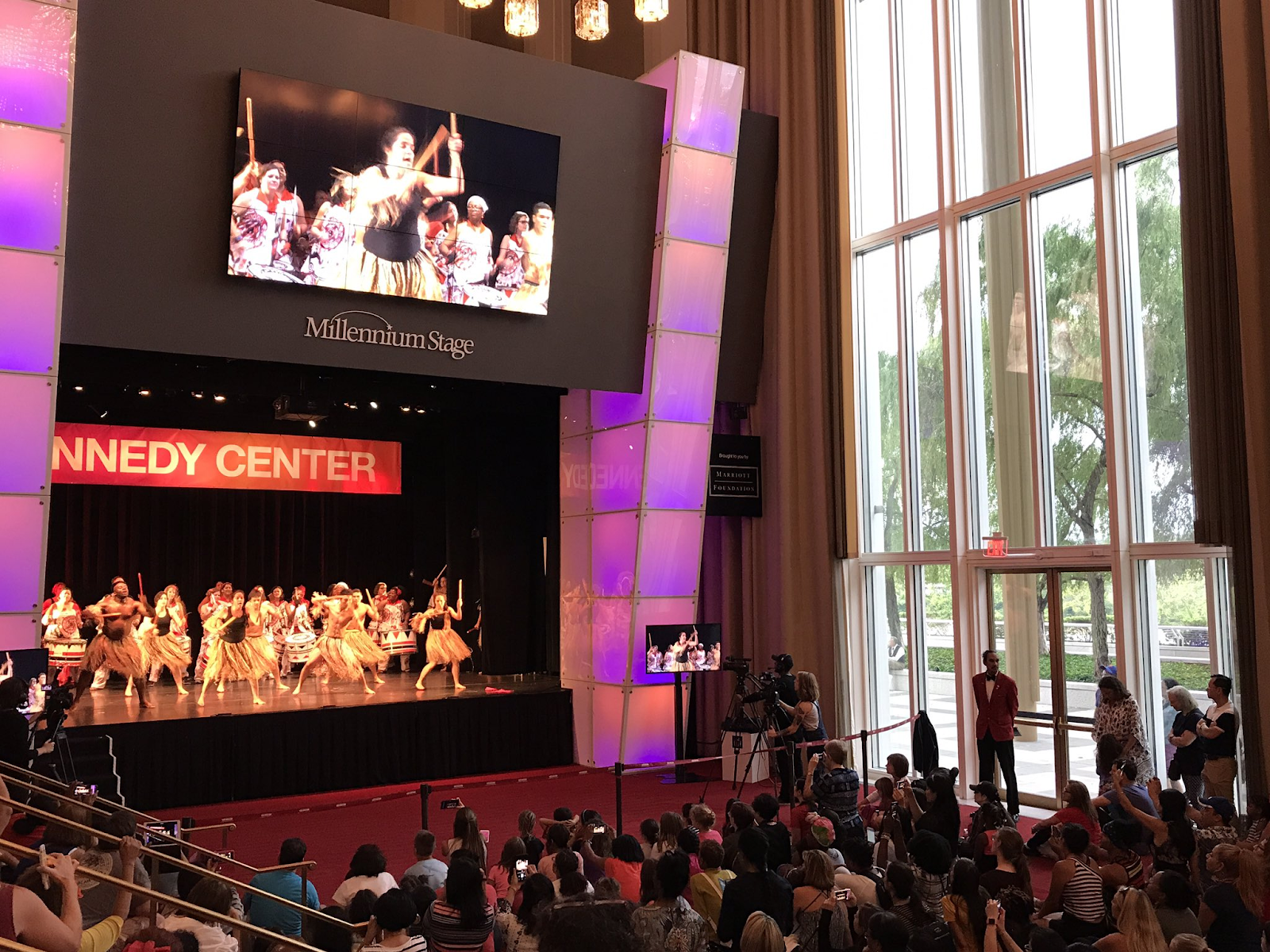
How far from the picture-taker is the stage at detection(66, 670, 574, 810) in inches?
Result: 423

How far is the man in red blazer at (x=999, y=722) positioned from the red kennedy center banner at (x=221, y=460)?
10420 millimetres

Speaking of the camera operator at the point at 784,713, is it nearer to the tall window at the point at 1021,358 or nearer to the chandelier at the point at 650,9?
the tall window at the point at 1021,358

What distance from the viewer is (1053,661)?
35.2ft

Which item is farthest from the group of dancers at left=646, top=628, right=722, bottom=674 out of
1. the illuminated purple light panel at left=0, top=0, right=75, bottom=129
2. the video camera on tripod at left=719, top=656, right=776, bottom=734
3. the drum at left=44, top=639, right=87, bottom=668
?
the illuminated purple light panel at left=0, top=0, right=75, bottom=129

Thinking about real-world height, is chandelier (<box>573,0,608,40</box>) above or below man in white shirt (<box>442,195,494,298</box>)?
above

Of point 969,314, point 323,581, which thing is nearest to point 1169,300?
point 969,314

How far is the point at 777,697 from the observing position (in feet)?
33.5

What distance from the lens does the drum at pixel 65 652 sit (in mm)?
13641

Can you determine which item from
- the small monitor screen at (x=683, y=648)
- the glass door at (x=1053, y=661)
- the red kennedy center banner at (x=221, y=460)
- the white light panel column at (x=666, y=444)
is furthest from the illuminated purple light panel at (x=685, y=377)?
the red kennedy center banner at (x=221, y=460)

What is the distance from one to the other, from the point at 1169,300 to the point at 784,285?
15.1 ft

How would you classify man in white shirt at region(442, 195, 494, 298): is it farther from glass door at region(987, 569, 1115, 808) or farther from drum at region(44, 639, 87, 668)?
drum at region(44, 639, 87, 668)

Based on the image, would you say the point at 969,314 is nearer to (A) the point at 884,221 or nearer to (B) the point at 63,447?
(A) the point at 884,221

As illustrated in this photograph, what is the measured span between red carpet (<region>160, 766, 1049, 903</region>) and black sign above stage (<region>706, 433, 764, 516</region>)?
3.18 meters

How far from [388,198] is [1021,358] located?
6369 millimetres
